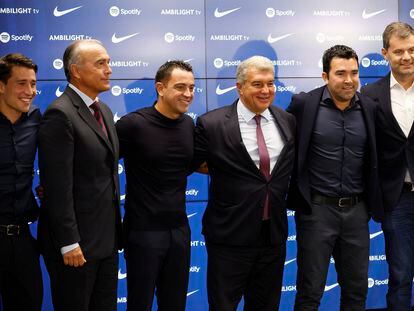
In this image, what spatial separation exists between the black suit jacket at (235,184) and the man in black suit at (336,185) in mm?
162

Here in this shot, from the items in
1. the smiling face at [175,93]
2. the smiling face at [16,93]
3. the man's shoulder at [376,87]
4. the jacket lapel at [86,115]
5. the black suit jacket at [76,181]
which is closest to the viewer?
the black suit jacket at [76,181]

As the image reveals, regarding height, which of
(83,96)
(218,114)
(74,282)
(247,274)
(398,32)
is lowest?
(247,274)

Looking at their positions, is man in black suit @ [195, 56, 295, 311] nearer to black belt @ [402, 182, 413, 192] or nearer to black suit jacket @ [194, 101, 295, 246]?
black suit jacket @ [194, 101, 295, 246]

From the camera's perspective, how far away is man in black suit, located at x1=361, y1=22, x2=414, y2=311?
323cm

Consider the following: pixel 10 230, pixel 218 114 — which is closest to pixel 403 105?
pixel 218 114

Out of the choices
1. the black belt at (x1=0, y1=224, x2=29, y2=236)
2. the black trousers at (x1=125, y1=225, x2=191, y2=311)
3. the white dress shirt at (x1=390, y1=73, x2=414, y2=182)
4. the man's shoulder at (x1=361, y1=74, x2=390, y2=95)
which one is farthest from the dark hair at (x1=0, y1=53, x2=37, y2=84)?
the white dress shirt at (x1=390, y1=73, x2=414, y2=182)

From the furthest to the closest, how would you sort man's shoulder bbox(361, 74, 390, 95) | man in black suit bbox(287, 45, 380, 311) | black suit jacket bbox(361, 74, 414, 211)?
man's shoulder bbox(361, 74, 390, 95), black suit jacket bbox(361, 74, 414, 211), man in black suit bbox(287, 45, 380, 311)

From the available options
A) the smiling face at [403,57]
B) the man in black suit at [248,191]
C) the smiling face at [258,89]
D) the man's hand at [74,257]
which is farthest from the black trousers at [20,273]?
the smiling face at [403,57]

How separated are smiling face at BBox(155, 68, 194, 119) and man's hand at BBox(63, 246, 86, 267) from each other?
93 cm

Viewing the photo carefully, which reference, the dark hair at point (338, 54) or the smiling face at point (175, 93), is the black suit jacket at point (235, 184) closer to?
the smiling face at point (175, 93)

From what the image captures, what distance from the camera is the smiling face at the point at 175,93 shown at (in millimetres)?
2955

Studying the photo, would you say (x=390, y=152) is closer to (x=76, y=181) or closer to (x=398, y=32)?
(x=398, y=32)

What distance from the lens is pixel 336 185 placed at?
3.05m

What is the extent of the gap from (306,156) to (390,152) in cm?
58
